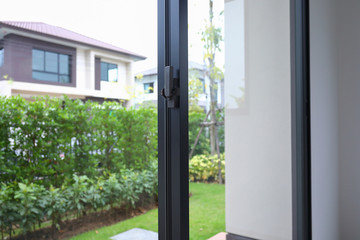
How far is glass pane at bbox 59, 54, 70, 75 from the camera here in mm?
1056

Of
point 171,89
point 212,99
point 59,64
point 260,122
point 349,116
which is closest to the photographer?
point 171,89

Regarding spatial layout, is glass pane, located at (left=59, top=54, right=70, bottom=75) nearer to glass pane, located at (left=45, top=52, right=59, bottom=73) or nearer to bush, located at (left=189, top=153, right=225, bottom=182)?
glass pane, located at (left=45, top=52, right=59, bottom=73)

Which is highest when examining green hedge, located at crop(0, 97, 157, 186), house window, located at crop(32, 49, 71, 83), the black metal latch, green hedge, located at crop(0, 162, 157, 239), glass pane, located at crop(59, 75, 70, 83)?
house window, located at crop(32, 49, 71, 83)

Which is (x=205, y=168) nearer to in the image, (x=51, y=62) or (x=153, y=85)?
(x=153, y=85)

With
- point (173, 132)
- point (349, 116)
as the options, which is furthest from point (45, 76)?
point (349, 116)

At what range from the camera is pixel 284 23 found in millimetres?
1857

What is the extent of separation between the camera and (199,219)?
137 centimetres

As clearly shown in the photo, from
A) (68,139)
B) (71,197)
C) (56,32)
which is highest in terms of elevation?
(56,32)

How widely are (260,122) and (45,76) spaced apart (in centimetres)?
134

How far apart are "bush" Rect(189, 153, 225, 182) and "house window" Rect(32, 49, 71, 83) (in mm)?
615

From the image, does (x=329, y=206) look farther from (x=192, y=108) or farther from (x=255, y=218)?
(x=192, y=108)

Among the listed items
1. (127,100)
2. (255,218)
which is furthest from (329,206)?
(127,100)

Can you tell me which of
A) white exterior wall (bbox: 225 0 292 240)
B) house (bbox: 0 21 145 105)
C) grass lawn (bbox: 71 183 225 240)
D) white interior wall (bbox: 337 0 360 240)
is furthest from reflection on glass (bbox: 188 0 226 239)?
white interior wall (bbox: 337 0 360 240)

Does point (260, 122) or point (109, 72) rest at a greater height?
point (109, 72)
